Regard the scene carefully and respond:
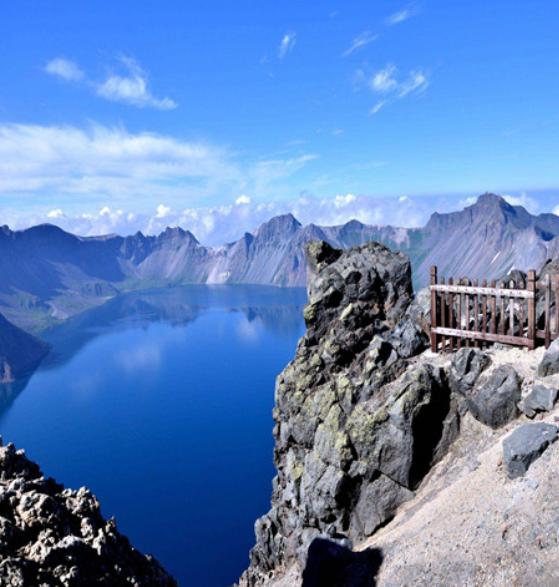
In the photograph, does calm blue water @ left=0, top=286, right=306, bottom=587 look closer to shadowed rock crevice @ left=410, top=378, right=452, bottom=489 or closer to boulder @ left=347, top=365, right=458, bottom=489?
boulder @ left=347, top=365, right=458, bottom=489

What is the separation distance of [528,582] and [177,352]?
→ 141m

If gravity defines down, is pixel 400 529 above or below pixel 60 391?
above

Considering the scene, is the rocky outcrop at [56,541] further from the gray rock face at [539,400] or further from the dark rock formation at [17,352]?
the dark rock formation at [17,352]

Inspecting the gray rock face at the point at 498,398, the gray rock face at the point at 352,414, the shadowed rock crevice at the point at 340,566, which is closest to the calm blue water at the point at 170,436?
the gray rock face at the point at 352,414

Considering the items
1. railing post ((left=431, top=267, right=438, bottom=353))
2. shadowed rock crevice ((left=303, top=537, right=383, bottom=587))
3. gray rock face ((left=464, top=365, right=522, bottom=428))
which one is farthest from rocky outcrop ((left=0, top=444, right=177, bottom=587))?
railing post ((left=431, top=267, right=438, bottom=353))

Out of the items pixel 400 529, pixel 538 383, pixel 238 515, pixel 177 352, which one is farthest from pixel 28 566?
pixel 177 352

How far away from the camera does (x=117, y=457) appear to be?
7388 cm

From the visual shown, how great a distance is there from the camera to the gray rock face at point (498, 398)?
1523 cm

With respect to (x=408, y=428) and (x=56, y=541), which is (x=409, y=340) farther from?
(x=56, y=541)

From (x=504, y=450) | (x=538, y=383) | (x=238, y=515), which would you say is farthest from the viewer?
(x=238, y=515)

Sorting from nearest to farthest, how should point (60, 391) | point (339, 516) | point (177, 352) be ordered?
point (339, 516), point (60, 391), point (177, 352)

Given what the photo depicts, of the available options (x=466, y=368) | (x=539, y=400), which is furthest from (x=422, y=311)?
(x=539, y=400)

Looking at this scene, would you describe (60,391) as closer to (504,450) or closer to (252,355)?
(252,355)

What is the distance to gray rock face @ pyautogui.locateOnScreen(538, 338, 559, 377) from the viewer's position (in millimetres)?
15094
